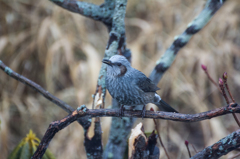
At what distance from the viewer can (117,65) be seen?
1082 millimetres

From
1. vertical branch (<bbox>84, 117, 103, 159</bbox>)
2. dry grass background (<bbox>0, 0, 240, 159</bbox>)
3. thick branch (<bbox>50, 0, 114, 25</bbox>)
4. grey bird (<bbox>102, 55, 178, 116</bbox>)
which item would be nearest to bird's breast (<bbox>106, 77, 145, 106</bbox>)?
grey bird (<bbox>102, 55, 178, 116</bbox>)

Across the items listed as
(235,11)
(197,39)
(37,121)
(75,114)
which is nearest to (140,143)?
(75,114)

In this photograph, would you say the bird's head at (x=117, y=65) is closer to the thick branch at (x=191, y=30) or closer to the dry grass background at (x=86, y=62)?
the thick branch at (x=191, y=30)

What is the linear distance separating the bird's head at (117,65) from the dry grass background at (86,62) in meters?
1.16

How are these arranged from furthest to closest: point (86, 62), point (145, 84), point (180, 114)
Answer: point (86, 62) < point (145, 84) < point (180, 114)

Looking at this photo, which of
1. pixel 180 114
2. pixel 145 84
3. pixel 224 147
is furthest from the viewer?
pixel 145 84

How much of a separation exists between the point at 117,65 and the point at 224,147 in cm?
55

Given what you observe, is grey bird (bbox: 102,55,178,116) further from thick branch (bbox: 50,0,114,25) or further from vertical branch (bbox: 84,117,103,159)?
thick branch (bbox: 50,0,114,25)

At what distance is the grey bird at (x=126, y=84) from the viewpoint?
1.09 meters

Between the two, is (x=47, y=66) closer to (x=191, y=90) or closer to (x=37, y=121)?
(x=37, y=121)

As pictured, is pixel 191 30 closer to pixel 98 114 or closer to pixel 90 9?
pixel 90 9

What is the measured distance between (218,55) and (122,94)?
1.95 meters

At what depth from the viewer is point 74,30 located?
9.09ft

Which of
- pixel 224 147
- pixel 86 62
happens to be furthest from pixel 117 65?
pixel 86 62
